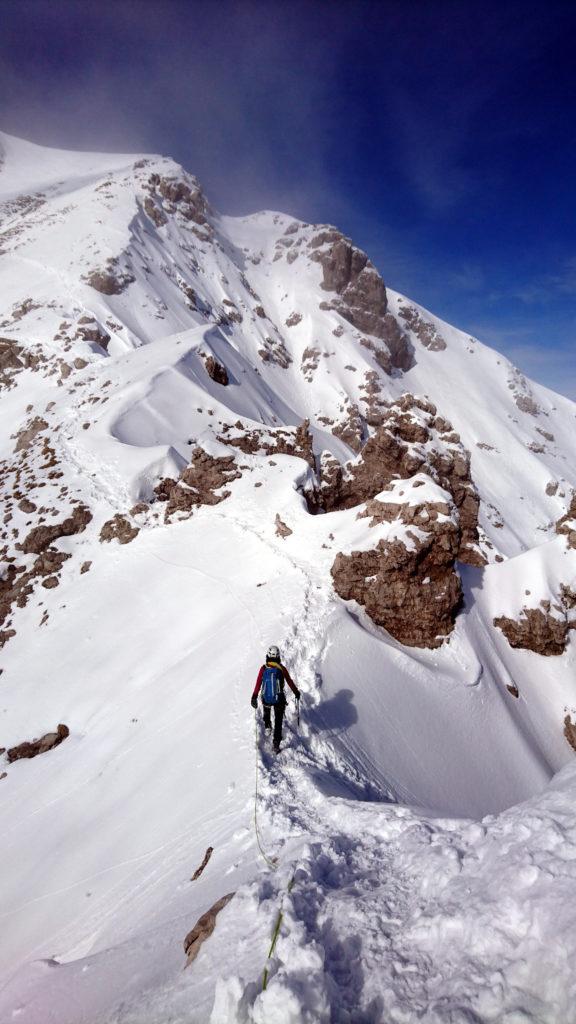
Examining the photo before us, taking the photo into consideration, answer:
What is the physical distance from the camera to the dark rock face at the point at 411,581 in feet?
50.3

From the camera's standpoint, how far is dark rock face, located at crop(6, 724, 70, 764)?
1338cm

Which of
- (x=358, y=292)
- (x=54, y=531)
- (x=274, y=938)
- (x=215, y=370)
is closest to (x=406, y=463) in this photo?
(x=54, y=531)

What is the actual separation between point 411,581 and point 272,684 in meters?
8.36

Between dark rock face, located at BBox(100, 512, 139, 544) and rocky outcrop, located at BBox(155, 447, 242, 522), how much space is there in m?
1.63

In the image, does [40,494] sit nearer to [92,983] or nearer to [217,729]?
[217,729]

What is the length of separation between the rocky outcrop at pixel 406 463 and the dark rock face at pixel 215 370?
15011mm

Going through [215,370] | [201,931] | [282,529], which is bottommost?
[201,931]

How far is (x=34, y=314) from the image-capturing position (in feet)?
164

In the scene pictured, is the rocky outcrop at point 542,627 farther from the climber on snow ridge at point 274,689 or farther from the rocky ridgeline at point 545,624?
the climber on snow ridge at point 274,689

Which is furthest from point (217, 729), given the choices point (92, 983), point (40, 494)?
point (40, 494)

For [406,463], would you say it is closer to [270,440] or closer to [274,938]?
[270,440]

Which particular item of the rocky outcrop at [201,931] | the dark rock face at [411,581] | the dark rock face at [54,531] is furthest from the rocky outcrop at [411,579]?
the dark rock face at [54,531]

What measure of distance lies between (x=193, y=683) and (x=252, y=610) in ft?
9.79

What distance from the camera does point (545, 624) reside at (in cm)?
1805
